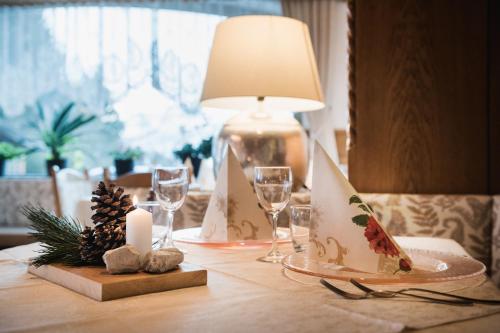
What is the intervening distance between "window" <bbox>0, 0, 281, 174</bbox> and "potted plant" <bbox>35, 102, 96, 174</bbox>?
5.8 inches

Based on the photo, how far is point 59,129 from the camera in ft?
16.7

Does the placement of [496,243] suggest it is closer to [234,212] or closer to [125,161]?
[234,212]

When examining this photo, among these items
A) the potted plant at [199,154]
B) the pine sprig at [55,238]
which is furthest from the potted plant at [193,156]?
the pine sprig at [55,238]

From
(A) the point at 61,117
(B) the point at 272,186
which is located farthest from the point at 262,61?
(A) the point at 61,117

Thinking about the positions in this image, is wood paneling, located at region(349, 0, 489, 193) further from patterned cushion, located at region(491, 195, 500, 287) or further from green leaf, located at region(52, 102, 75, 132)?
green leaf, located at region(52, 102, 75, 132)

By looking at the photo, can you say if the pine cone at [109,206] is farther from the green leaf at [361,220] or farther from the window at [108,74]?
the window at [108,74]

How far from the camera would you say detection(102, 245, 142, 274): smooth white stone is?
2.27ft

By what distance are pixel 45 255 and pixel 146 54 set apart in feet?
15.8

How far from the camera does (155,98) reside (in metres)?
5.38

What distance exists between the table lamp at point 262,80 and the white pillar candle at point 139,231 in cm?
80

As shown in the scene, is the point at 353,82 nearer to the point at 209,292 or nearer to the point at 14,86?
the point at 209,292

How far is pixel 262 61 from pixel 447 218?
0.73m

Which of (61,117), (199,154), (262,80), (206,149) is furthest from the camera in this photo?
(61,117)

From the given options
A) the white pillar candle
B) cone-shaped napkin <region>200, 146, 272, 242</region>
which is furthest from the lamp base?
the white pillar candle
